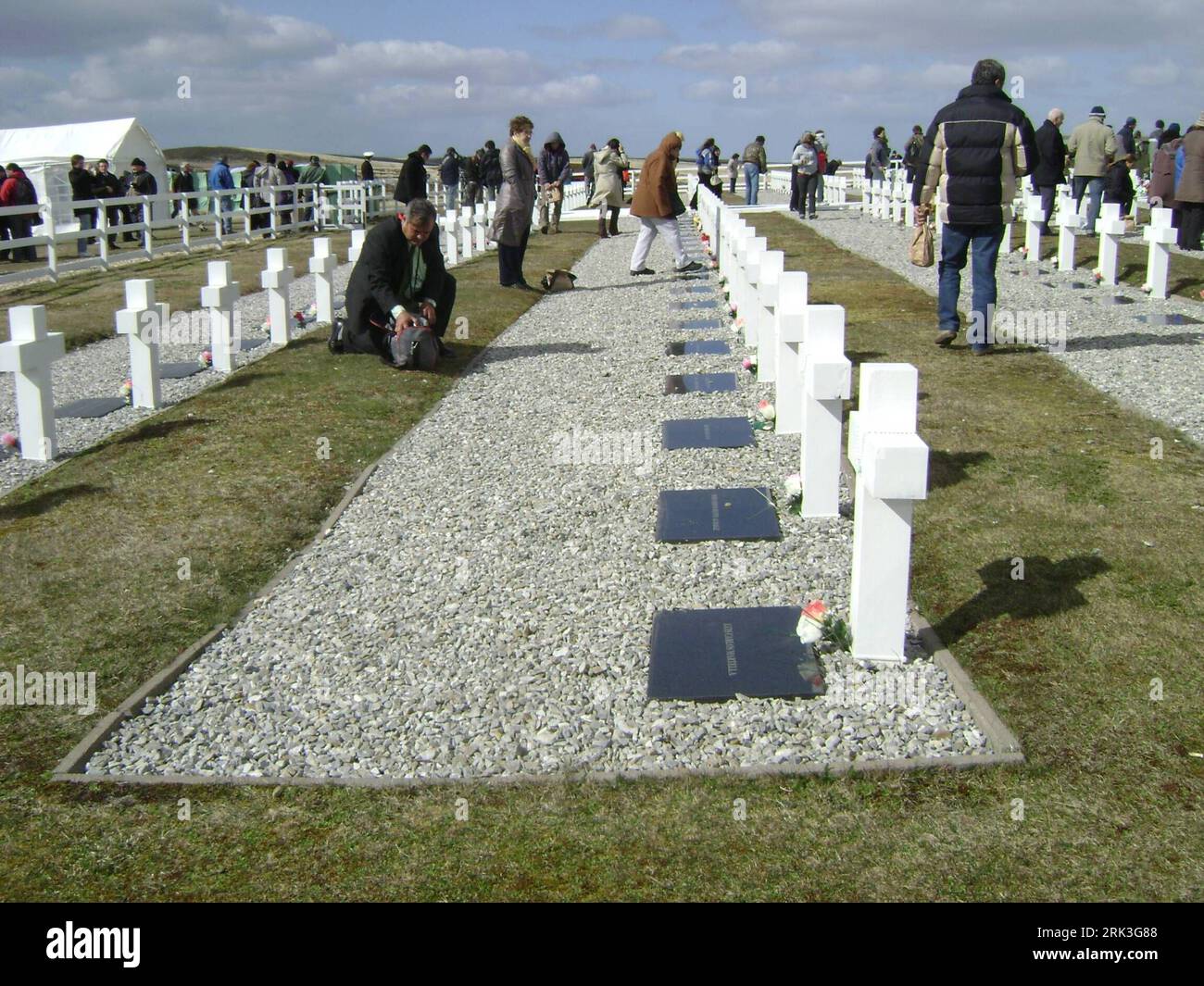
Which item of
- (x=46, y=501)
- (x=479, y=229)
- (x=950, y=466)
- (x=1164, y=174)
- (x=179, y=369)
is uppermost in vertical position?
(x=1164, y=174)

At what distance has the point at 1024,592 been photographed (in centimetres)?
527

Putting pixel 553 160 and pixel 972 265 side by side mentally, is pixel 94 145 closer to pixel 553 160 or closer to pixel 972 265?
pixel 553 160

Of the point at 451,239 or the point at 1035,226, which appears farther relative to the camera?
the point at 451,239

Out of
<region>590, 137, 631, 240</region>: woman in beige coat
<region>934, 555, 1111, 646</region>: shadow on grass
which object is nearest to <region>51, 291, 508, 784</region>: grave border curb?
<region>934, 555, 1111, 646</region>: shadow on grass

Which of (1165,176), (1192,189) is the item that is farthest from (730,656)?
(1165,176)

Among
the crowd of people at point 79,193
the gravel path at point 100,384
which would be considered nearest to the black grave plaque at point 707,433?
Result: the gravel path at point 100,384

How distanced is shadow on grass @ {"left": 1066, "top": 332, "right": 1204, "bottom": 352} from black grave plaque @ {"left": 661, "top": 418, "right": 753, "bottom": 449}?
381 cm

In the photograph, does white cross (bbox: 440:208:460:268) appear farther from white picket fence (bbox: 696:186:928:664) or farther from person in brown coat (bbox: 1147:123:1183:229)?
white picket fence (bbox: 696:186:928:664)

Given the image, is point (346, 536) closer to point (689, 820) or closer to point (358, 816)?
point (358, 816)

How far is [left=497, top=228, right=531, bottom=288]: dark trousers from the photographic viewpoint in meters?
16.3

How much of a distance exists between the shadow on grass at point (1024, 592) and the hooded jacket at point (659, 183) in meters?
12.1

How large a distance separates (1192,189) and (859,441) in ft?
47.2

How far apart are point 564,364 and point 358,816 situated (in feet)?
25.0

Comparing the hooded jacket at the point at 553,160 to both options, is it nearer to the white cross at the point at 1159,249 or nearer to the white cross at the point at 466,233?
the white cross at the point at 466,233
